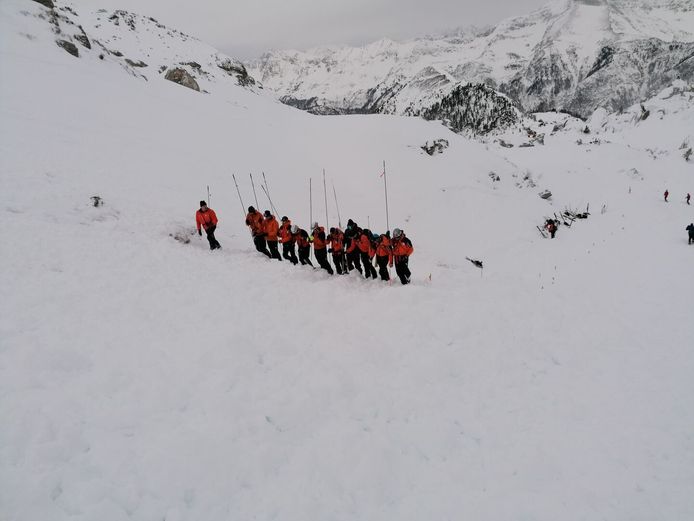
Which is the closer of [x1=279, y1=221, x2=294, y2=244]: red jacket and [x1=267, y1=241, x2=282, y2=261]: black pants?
[x1=279, y1=221, x2=294, y2=244]: red jacket

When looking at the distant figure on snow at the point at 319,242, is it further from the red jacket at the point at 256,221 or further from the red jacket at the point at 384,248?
the red jacket at the point at 256,221

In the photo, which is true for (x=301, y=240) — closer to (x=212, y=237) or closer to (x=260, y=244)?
(x=260, y=244)

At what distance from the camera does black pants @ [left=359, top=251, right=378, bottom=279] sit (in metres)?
13.8

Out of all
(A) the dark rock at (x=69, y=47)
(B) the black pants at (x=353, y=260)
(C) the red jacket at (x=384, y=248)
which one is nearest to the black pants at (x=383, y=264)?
(C) the red jacket at (x=384, y=248)

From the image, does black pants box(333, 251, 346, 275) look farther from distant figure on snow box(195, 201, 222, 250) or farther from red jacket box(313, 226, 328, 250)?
distant figure on snow box(195, 201, 222, 250)

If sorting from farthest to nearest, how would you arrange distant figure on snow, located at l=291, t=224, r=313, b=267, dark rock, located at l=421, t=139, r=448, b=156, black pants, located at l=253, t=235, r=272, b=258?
dark rock, located at l=421, t=139, r=448, b=156 < black pants, located at l=253, t=235, r=272, b=258 < distant figure on snow, located at l=291, t=224, r=313, b=267

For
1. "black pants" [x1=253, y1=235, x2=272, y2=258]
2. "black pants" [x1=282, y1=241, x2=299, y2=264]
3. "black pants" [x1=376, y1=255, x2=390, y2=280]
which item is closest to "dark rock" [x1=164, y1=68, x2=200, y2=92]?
"black pants" [x1=253, y1=235, x2=272, y2=258]

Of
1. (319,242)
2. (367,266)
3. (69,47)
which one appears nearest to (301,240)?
(319,242)

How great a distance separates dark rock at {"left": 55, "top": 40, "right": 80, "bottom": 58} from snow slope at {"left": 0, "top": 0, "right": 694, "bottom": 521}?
1670 centimetres

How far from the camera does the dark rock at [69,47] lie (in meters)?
33.3

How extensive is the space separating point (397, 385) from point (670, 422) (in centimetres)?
571

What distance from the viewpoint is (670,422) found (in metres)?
8.03

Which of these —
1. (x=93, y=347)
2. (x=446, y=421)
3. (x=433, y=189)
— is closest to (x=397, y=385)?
(x=446, y=421)

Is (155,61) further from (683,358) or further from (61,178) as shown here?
→ (683,358)
